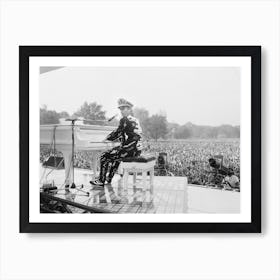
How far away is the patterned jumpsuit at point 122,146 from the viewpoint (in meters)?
2.25

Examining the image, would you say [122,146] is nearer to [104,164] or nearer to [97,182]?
[104,164]

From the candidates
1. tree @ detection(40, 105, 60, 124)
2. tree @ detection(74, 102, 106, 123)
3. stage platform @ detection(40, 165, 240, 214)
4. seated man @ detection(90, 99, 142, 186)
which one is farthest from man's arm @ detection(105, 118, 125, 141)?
tree @ detection(40, 105, 60, 124)

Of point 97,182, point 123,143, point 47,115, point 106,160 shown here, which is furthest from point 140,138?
point 47,115

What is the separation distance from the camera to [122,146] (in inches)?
89.2

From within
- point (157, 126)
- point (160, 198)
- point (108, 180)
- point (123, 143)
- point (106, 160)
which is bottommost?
point (160, 198)

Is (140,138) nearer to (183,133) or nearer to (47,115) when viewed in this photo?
(183,133)

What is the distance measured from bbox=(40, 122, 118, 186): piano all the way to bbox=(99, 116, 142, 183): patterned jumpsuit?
4 centimetres

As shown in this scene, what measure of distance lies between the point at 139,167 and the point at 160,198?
23 centimetres

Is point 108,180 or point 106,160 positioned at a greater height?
point 106,160
